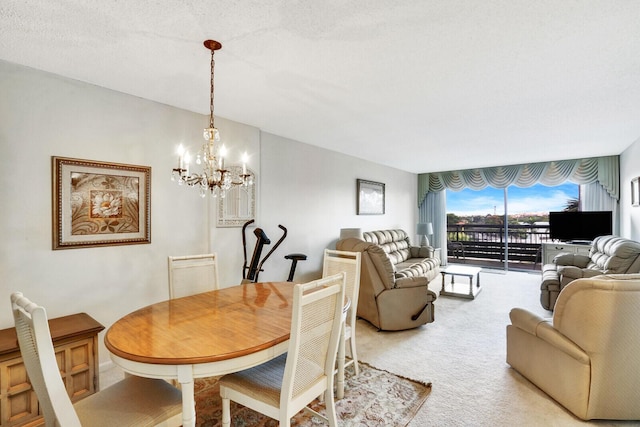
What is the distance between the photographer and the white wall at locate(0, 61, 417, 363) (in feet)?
7.12

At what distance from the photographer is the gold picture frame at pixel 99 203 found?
2.36m

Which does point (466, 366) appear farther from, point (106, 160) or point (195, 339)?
point (106, 160)

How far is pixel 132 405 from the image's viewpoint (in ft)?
4.59

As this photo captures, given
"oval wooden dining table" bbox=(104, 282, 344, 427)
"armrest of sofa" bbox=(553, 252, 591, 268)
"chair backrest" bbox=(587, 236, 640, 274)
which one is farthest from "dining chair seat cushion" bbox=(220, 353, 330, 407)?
"armrest of sofa" bbox=(553, 252, 591, 268)

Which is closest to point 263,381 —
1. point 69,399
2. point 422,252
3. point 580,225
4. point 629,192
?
point 69,399

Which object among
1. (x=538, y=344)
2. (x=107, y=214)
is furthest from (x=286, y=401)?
(x=107, y=214)

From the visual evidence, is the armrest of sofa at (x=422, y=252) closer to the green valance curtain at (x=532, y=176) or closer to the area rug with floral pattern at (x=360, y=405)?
the green valance curtain at (x=532, y=176)

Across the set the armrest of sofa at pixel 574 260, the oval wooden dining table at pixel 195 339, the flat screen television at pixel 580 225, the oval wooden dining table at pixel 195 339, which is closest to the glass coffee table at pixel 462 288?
the armrest of sofa at pixel 574 260

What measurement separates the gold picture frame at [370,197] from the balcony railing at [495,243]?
2997 mm

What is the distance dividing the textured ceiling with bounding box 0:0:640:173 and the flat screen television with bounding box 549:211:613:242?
2417 millimetres

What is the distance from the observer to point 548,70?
2.27 meters

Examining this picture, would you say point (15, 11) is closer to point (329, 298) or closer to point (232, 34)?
point (232, 34)

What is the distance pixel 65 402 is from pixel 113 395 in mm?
417

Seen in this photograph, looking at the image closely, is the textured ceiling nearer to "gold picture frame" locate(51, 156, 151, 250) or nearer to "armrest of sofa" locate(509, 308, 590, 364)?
"gold picture frame" locate(51, 156, 151, 250)
